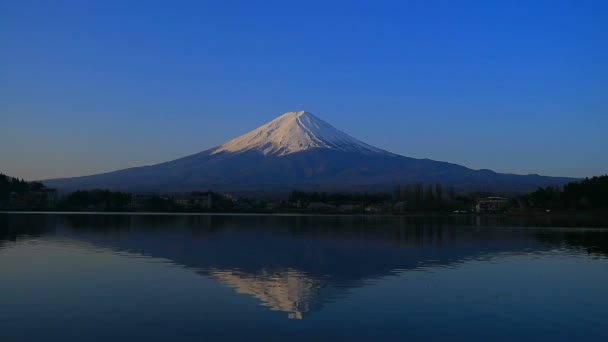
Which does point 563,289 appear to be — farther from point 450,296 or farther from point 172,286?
point 172,286

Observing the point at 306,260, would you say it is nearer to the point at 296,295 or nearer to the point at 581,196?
the point at 296,295

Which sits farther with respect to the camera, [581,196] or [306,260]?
[581,196]

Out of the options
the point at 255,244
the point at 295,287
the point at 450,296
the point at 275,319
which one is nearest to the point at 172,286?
the point at 295,287

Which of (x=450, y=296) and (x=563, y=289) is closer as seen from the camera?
(x=450, y=296)

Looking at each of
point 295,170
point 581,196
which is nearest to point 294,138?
point 295,170

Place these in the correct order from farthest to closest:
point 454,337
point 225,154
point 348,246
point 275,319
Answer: point 225,154, point 348,246, point 275,319, point 454,337

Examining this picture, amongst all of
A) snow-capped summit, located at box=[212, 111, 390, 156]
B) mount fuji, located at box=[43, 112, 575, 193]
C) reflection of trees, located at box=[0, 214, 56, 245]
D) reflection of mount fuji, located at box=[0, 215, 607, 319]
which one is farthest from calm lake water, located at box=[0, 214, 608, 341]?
snow-capped summit, located at box=[212, 111, 390, 156]

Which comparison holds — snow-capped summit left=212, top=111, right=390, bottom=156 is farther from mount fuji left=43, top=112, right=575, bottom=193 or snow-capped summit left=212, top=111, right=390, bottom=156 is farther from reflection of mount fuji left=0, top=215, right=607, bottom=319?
reflection of mount fuji left=0, top=215, right=607, bottom=319
